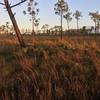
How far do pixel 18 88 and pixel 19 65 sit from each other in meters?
2.21

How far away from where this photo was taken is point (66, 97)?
5.82m

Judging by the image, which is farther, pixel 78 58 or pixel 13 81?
pixel 78 58

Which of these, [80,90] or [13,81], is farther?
[13,81]

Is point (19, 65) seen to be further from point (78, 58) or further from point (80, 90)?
point (80, 90)

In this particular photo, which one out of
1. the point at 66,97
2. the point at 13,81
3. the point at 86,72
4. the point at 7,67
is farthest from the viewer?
→ the point at 7,67

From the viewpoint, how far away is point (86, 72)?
761 centimetres

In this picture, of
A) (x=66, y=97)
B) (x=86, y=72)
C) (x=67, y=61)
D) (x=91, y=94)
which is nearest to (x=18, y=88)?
(x=66, y=97)

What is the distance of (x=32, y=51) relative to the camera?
36.2ft

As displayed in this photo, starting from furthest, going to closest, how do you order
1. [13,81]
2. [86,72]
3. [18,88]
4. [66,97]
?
[86,72] < [13,81] < [18,88] < [66,97]

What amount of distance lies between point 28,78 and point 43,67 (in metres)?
1.32

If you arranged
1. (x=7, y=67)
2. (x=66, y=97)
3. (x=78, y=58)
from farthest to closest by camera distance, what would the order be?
(x=78, y=58)
(x=7, y=67)
(x=66, y=97)

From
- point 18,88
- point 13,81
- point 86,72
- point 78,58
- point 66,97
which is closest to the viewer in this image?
point 66,97

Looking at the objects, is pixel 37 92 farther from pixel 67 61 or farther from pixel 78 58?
pixel 78 58

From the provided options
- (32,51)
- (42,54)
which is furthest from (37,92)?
(32,51)
